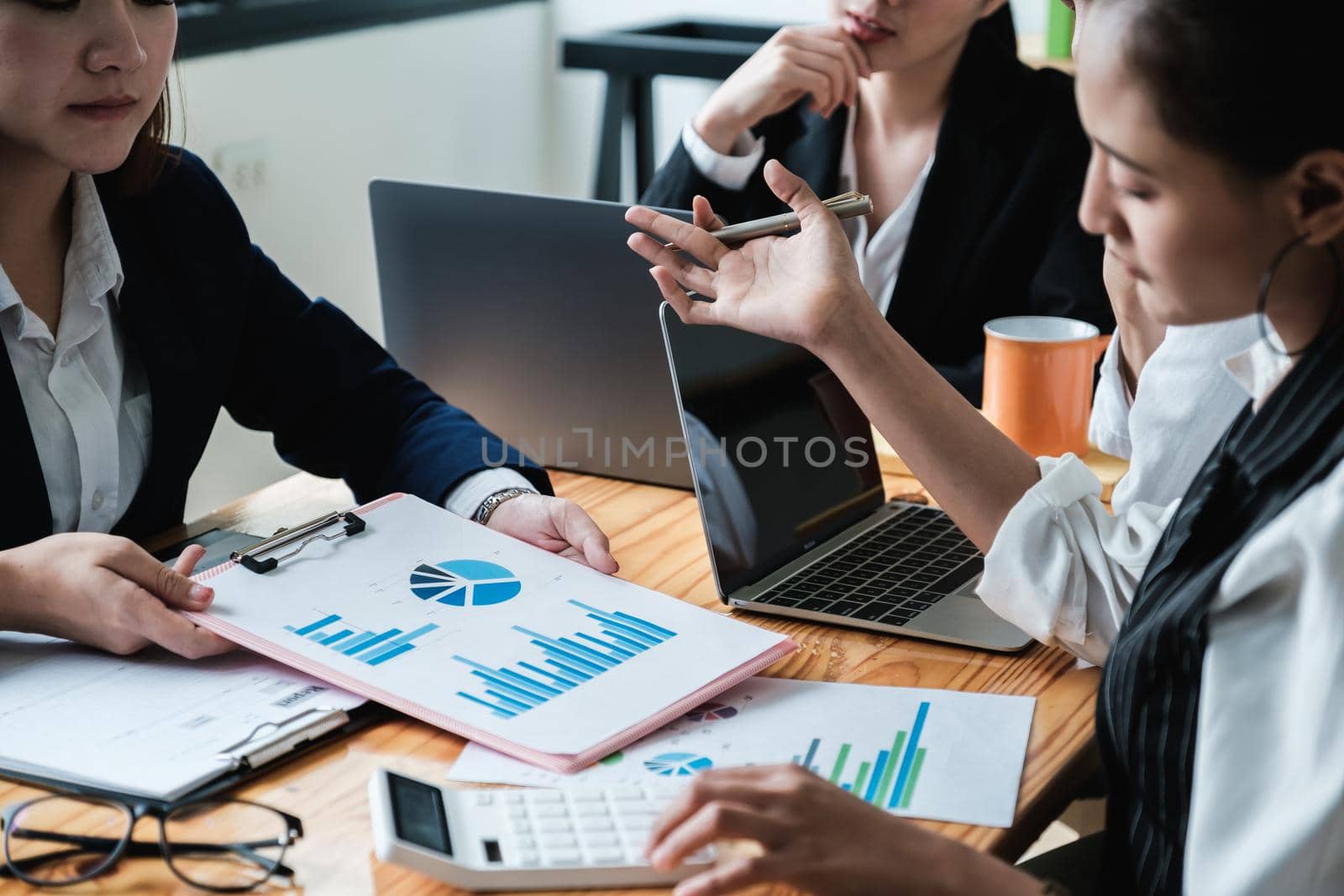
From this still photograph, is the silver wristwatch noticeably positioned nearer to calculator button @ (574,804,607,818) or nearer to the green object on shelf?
calculator button @ (574,804,607,818)

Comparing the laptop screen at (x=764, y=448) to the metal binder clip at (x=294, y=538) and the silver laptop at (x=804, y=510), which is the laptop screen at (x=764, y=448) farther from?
the metal binder clip at (x=294, y=538)

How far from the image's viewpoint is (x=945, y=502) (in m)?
1.09

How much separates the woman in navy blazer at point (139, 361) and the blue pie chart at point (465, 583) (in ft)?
0.28

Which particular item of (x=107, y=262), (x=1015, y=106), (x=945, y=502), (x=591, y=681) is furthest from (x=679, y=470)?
(x=1015, y=106)

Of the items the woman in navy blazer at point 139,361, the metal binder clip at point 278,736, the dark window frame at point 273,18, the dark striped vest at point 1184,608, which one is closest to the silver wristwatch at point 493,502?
the woman in navy blazer at point 139,361

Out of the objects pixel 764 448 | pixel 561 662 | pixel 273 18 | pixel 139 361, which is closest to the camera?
pixel 561 662

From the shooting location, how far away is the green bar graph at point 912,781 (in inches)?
33.1

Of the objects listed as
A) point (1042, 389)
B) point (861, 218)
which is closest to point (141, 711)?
point (1042, 389)

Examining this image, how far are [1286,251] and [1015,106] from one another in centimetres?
121

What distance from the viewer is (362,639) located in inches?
38.9

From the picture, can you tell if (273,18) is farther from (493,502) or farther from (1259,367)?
(1259,367)

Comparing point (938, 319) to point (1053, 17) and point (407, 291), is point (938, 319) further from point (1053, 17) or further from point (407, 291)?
point (1053, 17)

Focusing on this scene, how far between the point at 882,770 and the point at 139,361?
84cm

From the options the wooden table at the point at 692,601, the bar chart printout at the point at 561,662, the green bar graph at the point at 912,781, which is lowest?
the wooden table at the point at 692,601
